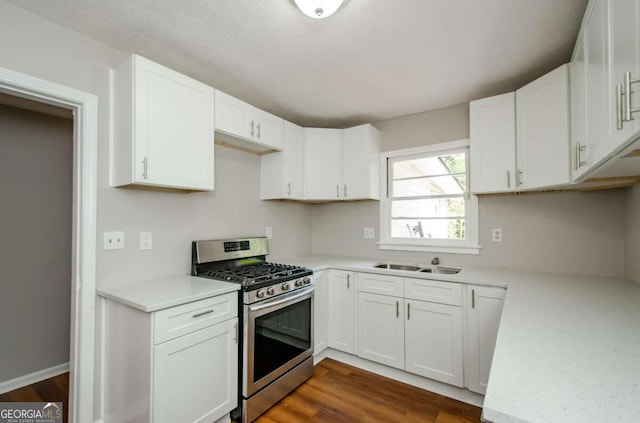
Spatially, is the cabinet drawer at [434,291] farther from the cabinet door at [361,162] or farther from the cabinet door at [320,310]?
the cabinet door at [361,162]

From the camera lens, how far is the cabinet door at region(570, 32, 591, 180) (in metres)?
1.49

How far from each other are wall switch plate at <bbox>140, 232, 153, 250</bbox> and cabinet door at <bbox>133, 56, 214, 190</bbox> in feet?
1.41

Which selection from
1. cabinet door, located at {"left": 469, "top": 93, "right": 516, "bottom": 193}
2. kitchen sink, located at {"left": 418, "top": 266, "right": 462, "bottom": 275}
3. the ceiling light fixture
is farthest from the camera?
kitchen sink, located at {"left": 418, "top": 266, "right": 462, "bottom": 275}

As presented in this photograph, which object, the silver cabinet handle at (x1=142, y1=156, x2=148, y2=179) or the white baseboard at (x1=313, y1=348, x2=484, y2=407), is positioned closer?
the silver cabinet handle at (x1=142, y1=156, x2=148, y2=179)

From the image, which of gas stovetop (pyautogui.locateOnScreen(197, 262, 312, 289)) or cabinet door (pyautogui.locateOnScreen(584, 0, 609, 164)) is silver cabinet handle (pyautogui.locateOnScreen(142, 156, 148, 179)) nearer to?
gas stovetop (pyautogui.locateOnScreen(197, 262, 312, 289))

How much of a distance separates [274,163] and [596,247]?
269 cm

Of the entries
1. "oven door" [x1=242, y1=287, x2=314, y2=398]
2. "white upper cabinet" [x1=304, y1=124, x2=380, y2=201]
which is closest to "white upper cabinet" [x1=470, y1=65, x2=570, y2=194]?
"white upper cabinet" [x1=304, y1=124, x2=380, y2=201]

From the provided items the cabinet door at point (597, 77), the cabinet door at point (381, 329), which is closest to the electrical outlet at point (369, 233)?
the cabinet door at point (381, 329)

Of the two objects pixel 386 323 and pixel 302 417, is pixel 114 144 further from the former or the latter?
pixel 386 323

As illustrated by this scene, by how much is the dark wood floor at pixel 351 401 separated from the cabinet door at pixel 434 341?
19 cm

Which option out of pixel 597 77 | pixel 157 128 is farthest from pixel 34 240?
pixel 597 77

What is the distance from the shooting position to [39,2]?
4.94 ft

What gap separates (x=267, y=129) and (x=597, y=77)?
2.15m

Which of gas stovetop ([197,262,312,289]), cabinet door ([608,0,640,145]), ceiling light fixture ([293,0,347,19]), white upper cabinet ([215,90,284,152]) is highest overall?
ceiling light fixture ([293,0,347,19])
